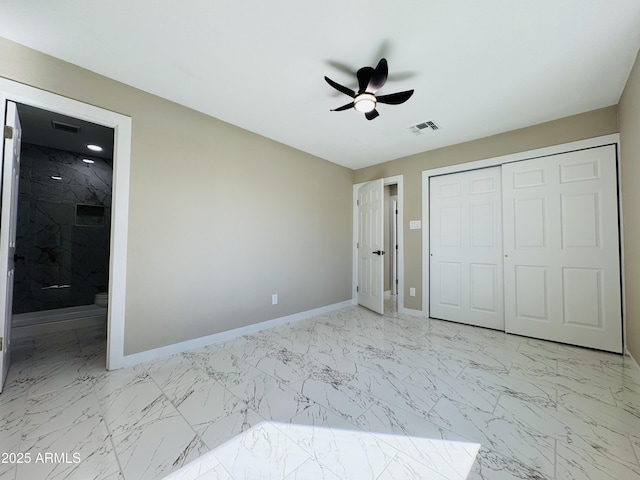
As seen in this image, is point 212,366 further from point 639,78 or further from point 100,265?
point 639,78

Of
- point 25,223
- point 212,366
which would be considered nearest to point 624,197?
point 212,366

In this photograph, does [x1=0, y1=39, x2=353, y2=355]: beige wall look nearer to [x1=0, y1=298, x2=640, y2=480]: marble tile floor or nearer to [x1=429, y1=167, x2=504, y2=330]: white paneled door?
[x1=0, y1=298, x2=640, y2=480]: marble tile floor

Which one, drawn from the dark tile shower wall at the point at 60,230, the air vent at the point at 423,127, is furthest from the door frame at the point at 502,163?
the dark tile shower wall at the point at 60,230

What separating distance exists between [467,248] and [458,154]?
133 centimetres

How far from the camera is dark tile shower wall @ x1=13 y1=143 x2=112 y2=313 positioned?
347cm

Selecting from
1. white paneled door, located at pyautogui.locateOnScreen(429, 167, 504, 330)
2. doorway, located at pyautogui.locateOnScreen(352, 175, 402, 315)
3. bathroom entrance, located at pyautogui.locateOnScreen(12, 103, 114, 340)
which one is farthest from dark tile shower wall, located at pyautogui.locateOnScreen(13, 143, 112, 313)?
white paneled door, located at pyautogui.locateOnScreen(429, 167, 504, 330)

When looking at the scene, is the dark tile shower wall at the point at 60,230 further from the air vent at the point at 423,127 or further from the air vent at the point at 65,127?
the air vent at the point at 423,127

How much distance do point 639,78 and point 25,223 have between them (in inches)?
262

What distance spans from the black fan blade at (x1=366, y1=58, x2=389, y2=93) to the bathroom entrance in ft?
10.4

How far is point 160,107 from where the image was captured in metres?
2.51

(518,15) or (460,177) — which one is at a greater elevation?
(518,15)

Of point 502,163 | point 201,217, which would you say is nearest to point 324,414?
point 201,217

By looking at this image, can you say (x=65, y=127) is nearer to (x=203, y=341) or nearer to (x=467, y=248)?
(x=203, y=341)

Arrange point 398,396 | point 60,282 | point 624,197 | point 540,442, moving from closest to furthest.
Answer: point 540,442 < point 398,396 < point 624,197 < point 60,282
